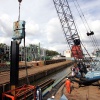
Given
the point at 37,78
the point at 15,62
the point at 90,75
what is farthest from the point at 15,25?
the point at 37,78

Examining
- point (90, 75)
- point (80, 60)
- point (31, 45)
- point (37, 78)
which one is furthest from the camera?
point (31, 45)

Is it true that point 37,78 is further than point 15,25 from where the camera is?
Yes

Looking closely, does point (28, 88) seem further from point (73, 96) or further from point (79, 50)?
point (79, 50)

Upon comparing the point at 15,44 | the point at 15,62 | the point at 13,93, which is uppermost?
the point at 15,44

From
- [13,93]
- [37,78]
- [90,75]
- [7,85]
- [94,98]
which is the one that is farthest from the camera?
[37,78]

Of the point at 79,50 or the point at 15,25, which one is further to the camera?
the point at 79,50

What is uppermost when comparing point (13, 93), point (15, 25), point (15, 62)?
point (15, 25)

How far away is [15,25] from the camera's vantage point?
41.1 feet

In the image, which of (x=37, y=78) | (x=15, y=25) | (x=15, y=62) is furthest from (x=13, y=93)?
(x=37, y=78)

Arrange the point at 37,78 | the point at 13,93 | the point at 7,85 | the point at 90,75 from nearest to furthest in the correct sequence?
the point at 13,93, the point at 7,85, the point at 90,75, the point at 37,78

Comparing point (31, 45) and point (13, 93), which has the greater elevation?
point (31, 45)

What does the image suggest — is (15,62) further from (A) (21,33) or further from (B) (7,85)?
(B) (7,85)

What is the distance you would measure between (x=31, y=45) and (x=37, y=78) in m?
61.3

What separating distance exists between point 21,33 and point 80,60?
29.9 m
